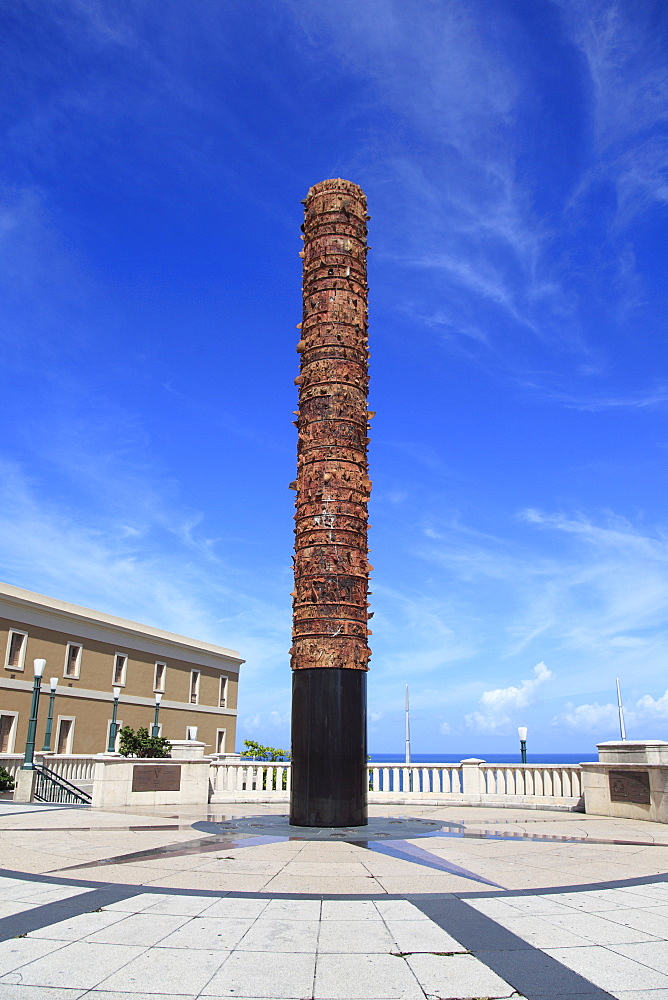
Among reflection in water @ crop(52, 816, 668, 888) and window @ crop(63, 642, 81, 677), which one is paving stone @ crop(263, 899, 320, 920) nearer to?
reflection in water @ crop(52, 816, 668, 888)

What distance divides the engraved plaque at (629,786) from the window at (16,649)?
25.0 metres

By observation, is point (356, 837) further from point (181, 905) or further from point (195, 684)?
point (195, 684)

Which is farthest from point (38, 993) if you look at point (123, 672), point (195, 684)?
point (195, 684)

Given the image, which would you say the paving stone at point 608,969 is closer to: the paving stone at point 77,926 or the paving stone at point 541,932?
the paving stone at point 541,932

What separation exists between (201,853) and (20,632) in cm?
2521

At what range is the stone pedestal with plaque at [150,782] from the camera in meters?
16.9

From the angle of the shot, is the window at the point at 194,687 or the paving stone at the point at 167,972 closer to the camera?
the paving stone at the point at 167,972

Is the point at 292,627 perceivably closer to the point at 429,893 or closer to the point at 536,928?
the point at 429,893

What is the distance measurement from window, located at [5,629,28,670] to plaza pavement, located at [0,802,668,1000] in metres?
22.2

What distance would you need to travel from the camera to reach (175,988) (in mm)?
4574

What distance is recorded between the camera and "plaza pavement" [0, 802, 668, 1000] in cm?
471

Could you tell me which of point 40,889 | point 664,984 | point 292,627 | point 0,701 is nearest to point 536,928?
point 664,984

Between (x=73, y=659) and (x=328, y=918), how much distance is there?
3178 centimetres

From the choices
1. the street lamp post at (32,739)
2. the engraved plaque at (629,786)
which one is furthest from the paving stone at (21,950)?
the street lamp post at (32,739)
